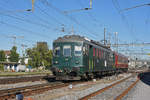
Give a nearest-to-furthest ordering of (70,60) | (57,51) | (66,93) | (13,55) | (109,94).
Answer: (109,94) → (66,93) → (70,60) → (57,51) → (13,55)

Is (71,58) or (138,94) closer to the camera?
(138,94)

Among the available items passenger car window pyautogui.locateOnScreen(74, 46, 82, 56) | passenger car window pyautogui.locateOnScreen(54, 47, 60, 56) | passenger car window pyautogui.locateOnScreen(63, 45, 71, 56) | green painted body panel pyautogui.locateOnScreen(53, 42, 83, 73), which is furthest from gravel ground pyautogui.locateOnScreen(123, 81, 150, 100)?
passenger car window pyautogui.locateOnScreen(54, 47, 60, 56)

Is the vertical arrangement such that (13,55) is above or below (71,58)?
above

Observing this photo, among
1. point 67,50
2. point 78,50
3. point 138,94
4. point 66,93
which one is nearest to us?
point 66,93

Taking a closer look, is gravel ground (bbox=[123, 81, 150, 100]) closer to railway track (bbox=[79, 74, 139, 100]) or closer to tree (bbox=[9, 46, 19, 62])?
railway track (bbox=[79, 74, 139, 100])

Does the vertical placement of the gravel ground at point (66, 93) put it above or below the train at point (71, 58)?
below

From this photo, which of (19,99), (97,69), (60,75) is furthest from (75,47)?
(19,99)

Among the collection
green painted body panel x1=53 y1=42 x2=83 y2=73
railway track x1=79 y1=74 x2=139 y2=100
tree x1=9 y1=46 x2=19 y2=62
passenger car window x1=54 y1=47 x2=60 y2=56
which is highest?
tree x1=9 y1=46 x2=19 y2=62

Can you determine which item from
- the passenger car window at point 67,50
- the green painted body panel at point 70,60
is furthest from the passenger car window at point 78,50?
the passenger car window at point 67,50

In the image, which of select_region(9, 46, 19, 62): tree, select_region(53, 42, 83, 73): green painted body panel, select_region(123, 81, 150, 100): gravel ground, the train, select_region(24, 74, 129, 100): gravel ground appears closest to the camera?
select_region(24, 74, 129, 100): gravel ground

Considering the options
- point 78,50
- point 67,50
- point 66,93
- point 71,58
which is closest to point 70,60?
point 71,58

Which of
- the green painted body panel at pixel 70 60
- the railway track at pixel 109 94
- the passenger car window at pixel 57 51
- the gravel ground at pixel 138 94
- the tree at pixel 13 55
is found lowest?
the gravel ground at pixel 138 94

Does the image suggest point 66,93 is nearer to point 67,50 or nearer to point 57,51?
point 67,50

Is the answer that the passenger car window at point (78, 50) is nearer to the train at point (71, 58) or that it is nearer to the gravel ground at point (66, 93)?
the train at point (71, 58)
